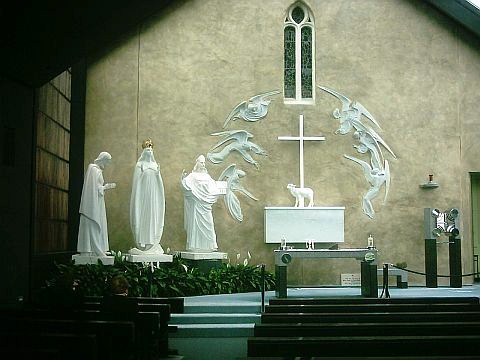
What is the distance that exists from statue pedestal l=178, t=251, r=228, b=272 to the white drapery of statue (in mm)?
160

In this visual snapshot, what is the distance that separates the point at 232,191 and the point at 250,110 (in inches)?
66.8

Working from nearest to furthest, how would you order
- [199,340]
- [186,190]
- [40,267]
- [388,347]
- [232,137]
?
[388,347], [199,340], [40,267], [186,190], [232,137]

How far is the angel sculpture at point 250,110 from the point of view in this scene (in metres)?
16.3

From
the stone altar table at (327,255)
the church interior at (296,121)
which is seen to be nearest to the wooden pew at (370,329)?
the stone altar table at (327,255)

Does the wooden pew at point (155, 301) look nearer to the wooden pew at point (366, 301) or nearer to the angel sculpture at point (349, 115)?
the wooden pew at point (366, 301)

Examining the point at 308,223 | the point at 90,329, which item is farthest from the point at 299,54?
the point at 90,329

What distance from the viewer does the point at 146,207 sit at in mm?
14078

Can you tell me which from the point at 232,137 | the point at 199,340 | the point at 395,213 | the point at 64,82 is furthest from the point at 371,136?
the point at 199,340

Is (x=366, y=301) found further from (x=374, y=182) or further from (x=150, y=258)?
(x=374, y=182)

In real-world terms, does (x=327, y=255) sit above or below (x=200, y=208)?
below

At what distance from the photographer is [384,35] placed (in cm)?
1648

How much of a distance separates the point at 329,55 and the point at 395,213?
3.52 meters

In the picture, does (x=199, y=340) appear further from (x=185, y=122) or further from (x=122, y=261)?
(x=185, y=122)

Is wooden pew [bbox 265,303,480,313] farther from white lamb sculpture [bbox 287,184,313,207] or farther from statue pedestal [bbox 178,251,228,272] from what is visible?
white lamb sculpture [bbox 287,184,313,207]
